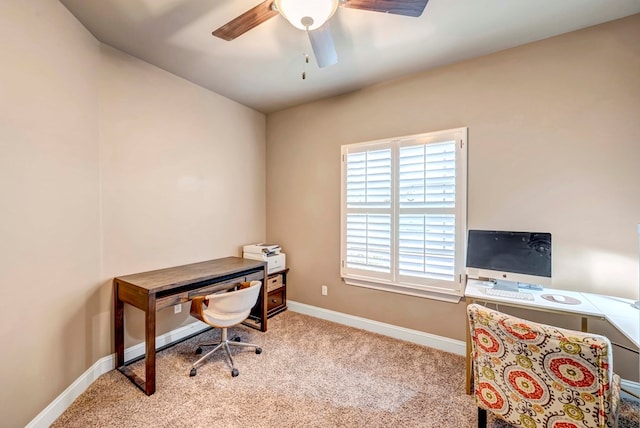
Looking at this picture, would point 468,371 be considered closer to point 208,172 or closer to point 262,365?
point 262,365

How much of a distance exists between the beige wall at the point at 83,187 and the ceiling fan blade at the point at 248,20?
1.15m

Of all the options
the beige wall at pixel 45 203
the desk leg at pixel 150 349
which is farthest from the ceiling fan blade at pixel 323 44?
the desk leg at pixel 150 349

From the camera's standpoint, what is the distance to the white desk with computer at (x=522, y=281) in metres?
1.70

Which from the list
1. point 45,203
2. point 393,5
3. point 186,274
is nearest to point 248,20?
point 393,5

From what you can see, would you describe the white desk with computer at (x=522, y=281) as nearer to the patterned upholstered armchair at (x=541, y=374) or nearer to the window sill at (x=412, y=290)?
the window sill at (x=412, y=290)

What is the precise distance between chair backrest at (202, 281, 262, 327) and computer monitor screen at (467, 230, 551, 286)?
6.34 feet

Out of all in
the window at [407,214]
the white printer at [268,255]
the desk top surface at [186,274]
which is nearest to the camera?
the desk top surface at [186,274]

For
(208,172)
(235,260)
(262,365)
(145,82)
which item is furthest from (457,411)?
(145,82)

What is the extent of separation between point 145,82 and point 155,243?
1.54 meters

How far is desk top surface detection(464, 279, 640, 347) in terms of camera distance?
4.79 ft

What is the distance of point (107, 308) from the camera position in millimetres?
2230

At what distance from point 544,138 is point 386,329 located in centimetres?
231

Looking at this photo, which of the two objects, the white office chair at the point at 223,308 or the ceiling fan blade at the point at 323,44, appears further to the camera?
the white office chair at the point at 223,308

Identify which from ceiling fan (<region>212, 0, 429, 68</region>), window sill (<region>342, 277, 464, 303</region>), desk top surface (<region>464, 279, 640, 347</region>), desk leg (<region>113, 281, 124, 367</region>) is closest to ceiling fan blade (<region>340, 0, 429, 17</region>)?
ceiling fan (<region>212, 0, 429, 68</region>)
